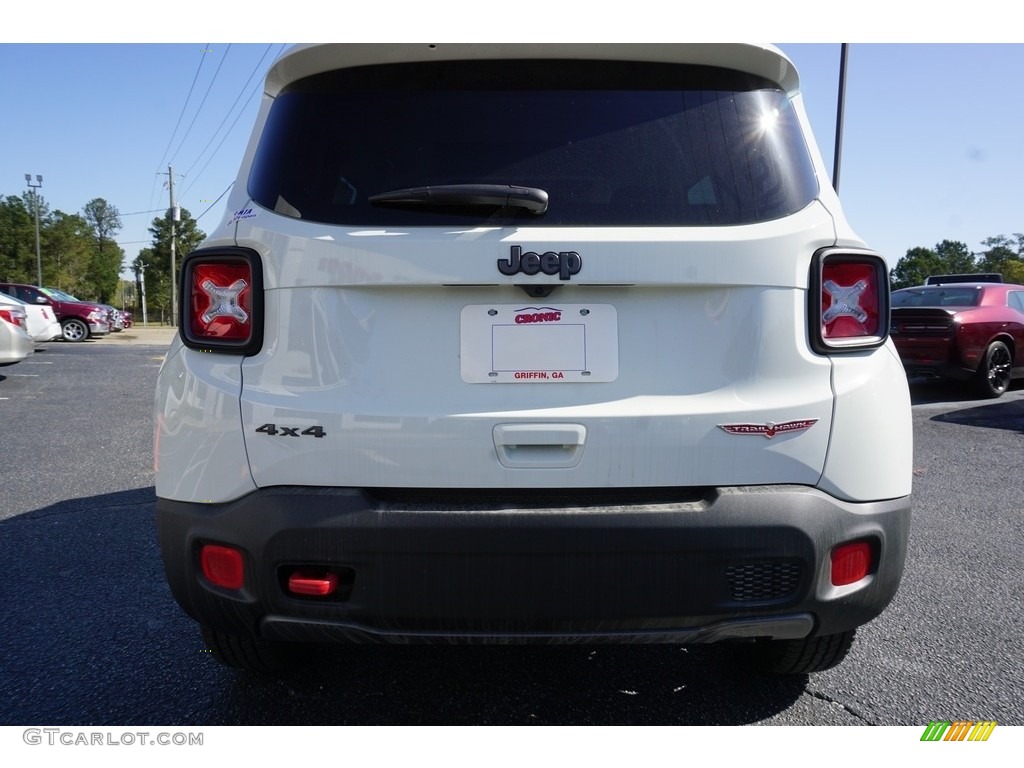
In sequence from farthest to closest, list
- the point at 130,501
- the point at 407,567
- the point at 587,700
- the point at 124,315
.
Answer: the point at 124,315, the point at 130,501, the point at 587,700, the point at 407,567

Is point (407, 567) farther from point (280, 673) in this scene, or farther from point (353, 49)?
point (353, 49)

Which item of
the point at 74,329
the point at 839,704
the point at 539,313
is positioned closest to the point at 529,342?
the point at 539,313

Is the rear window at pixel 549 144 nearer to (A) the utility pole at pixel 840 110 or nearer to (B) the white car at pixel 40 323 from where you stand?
(A) the utility pole at pixel 840 110

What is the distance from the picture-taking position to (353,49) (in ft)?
6.19

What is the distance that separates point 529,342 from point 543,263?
0.61ft

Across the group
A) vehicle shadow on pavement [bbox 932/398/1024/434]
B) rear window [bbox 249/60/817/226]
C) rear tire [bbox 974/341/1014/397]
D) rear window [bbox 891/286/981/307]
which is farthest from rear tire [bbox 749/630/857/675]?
rear window [bbox 891/286/981/307]

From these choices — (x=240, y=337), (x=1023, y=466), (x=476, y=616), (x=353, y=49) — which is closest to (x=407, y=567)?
(x=476, y=616)

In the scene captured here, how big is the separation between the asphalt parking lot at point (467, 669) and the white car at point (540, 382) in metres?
0.40

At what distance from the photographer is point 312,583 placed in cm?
176

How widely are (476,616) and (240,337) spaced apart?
0.89 m

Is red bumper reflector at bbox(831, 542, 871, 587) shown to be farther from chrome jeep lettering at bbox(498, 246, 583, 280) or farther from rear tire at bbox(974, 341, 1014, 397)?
→ rear tire at bbox(974, 341, 1014, 397)

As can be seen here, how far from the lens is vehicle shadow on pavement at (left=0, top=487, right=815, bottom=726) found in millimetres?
2156

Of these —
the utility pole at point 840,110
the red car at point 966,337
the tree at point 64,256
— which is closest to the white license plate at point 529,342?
the red car at point 966,337

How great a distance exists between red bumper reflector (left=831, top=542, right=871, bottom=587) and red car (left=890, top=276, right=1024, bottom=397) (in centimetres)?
850
